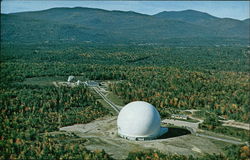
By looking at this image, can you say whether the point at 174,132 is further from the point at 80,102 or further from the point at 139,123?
the point at 80,102

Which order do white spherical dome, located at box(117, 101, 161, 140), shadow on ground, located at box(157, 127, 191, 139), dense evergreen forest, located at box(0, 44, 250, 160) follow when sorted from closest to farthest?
dense evergreen forest, located at box(0, 44, 250, 160), white spherical dome, located at box(117, 101, 161, 140), shadow on ground, located at box(157, 127, 191, 139)

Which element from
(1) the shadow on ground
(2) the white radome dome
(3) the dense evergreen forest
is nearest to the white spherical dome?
(2) the white radome dome

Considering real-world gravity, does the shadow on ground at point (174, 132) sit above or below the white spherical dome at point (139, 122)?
below

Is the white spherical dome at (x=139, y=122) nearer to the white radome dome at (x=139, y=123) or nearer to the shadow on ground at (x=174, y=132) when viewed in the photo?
the white radome dome at (x=139, y=123)

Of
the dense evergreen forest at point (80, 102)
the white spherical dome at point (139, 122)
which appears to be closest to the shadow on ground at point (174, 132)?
the white spherical dome at point (139, 122)

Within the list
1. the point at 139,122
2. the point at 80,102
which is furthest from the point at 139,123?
the point at 80,102

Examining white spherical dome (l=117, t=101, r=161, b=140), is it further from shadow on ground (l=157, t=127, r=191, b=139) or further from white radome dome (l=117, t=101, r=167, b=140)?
shadow on ground (l=157, t=127, r=191, b=139)

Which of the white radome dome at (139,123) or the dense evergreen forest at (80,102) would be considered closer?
the dense evergreen forest at (80,102)

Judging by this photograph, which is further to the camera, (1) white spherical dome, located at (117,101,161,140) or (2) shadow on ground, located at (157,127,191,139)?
(2) shadow on ground, located at (157,127,191,139)

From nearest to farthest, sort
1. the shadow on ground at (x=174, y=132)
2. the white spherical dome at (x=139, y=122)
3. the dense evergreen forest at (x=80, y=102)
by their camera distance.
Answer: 1. the dense evergreen forest at (x=80, y=102)
2. the white spherical dome at (x=139, y=122)
3. the shadow on ground at (x=174, y=132)
